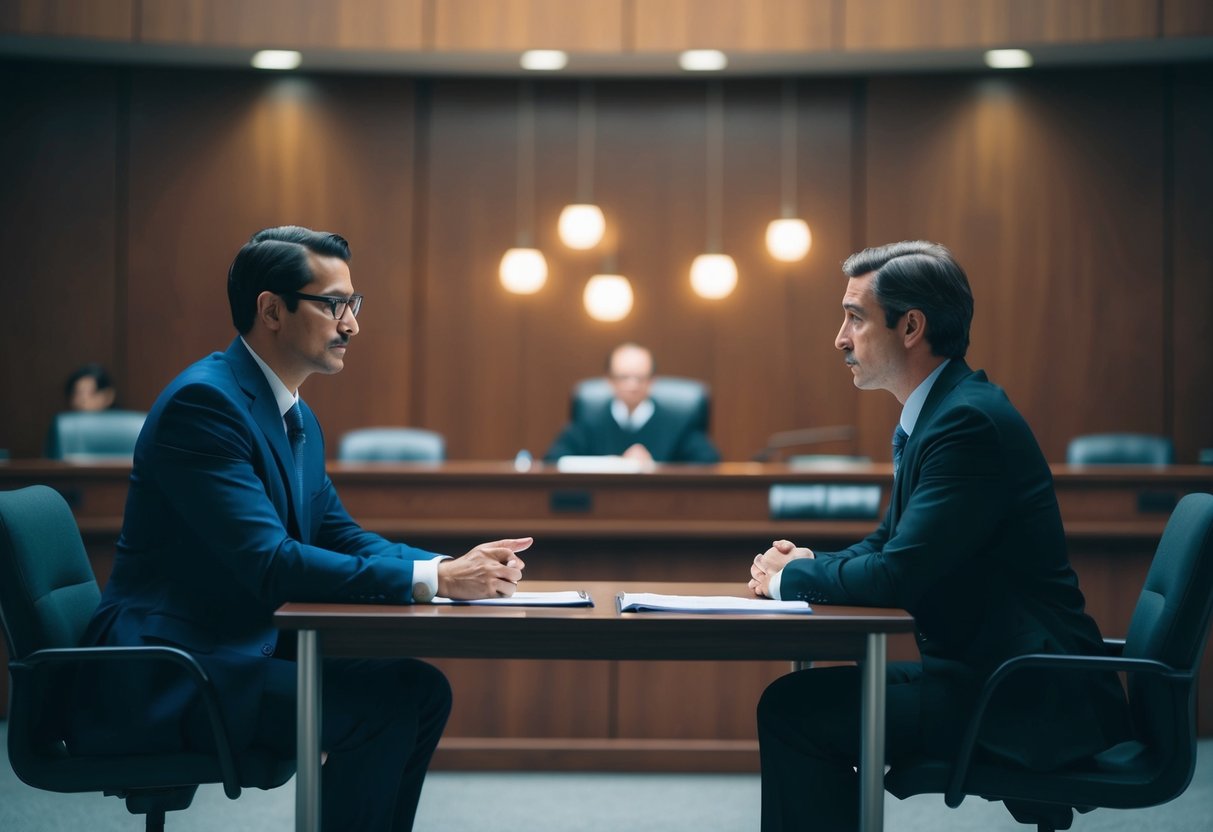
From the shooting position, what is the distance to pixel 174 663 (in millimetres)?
2086

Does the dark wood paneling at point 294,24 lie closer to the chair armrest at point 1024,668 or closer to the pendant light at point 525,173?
the pendant light at point 525,173

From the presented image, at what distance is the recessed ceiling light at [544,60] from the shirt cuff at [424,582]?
502 centimetres

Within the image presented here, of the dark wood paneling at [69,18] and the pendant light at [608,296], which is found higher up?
the dark wood paneling at [69,18]

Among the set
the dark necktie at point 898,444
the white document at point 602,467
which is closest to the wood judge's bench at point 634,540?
the white document at point 602,467

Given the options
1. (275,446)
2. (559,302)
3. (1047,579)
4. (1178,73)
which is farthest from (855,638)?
(1178,73)

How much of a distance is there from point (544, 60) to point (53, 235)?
10.5 ft

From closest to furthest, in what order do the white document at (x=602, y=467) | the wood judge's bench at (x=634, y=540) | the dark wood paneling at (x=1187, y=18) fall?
the wood judge's bench at (x=634, y=540) → the white document at (x=602, y=467) → the dark wood paneling at (x=1187, y=18)

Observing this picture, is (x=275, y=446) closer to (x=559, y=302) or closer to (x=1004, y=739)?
(x=1004, y=739)

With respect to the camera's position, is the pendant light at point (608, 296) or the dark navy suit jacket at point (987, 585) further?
the pendant light at point (608, 296)

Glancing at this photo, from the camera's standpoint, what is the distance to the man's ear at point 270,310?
2367 millimetres

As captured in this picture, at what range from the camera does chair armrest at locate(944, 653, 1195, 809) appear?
6.48 feet

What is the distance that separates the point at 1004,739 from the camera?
6.80 feet

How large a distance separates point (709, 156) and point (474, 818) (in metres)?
4.94

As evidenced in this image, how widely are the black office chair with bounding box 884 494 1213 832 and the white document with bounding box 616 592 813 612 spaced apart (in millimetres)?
367
